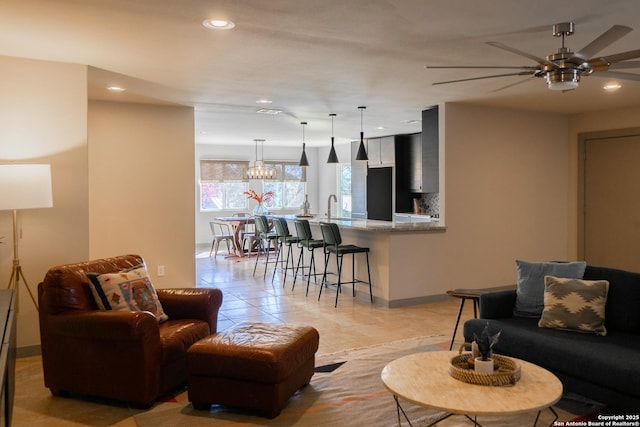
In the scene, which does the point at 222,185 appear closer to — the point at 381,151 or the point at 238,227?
the point at 238,227

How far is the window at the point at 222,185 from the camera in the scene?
11883 millimetres

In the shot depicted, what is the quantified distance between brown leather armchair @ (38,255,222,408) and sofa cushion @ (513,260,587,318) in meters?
2.33

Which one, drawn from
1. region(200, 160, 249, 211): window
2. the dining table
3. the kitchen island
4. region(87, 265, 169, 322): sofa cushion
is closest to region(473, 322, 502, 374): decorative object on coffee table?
region(87, 265, 169, 322): sofa cushion

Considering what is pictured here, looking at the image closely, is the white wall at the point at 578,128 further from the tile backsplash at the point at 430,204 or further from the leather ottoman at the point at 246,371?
the leather ottoman at the point at 246,371

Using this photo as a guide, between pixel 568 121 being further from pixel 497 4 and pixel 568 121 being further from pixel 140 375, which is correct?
pixel 140 375

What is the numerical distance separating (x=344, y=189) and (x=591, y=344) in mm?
9569

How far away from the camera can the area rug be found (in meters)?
2.87

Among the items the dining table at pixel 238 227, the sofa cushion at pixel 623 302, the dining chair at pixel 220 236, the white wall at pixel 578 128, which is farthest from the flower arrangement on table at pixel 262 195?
the sofa cushion at pixel 623 302

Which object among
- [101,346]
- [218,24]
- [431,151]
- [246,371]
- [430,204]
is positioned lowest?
[246,371]

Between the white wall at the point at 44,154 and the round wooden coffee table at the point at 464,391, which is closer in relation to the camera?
the round wooden coffee table at the point at 464,391

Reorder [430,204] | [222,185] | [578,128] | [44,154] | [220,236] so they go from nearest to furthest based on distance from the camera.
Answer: [44,154] < [578,128] < [430,204] < [220,236] < [222,185]

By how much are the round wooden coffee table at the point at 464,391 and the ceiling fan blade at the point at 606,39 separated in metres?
1.70

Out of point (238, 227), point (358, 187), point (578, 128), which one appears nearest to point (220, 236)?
point (238, 227)

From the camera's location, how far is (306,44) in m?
3.61
